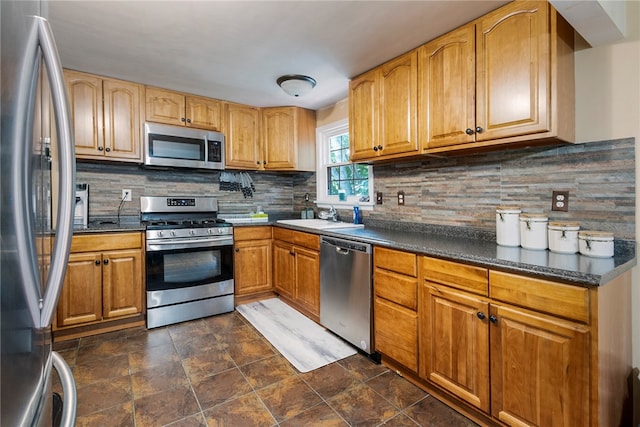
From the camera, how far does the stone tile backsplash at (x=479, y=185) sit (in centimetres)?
158

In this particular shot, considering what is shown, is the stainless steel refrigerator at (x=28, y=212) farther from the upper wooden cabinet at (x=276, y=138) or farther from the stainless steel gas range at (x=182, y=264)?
the upper wooden cabinet at (x=276, y=138)

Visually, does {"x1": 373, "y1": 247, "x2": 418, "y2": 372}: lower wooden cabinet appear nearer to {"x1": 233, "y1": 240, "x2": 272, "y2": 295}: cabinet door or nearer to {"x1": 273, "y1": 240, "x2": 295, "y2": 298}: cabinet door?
{"x1": 273, "y1": 240, "x2": 295, "y2": 298}: cabinet door

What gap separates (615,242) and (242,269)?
2936 mm

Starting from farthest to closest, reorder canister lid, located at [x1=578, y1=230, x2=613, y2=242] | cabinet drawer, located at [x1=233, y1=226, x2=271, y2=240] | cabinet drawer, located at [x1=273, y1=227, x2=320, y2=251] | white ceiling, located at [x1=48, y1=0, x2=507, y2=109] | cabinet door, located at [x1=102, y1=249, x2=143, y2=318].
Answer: cabinet drawer, located at [x1=233, y1=226, x2=271, y2=240]
cabinet drawer, located at [x1=273, y1=227, x2=320, y2=251]
cabinet door, located at [x1=102, y1=249, x2=143, y2=318]
white ceiling, located at [x1=48, y1=0, x2=507, y2=109]
canister lid, located at [x1=578, y1=230, x2=613, y2=242]

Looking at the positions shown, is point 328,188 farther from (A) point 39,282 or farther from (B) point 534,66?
(A) point 39,282

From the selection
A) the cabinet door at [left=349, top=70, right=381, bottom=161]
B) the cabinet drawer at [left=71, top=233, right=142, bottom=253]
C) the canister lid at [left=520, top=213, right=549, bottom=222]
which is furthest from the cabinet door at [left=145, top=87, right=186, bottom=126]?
the canister lid at [left=520, top=213, right=549, bottom=222]

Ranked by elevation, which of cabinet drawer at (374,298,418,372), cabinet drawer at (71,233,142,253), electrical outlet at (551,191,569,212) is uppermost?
electrical outlet at (551,191,569,212)

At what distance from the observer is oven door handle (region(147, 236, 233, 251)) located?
2.81 m

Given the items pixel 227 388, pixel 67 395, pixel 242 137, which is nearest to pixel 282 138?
pixel 242 137

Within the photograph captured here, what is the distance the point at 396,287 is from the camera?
6.63 feet

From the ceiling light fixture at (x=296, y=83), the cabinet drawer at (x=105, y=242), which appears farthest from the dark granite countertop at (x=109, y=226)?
the ceiling light fixture at (x=296, y=83)

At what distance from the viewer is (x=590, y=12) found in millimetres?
1365

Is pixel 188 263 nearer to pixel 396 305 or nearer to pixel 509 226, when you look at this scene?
pixel 396 305

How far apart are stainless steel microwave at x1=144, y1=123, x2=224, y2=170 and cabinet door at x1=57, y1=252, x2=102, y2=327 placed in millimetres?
1001
